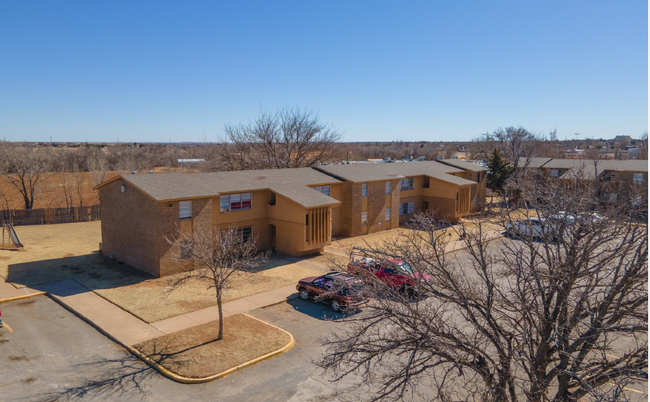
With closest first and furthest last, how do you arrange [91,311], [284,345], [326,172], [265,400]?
[265,400] → [284,345] → [91,311] → [326,172]

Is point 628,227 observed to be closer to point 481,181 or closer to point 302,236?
point 302,236

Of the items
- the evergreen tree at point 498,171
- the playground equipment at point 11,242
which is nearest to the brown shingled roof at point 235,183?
the playground equipment at point 11,242

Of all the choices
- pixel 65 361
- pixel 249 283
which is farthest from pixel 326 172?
pixel 65 361

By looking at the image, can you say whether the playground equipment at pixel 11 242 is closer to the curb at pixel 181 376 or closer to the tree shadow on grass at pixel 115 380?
the curb at pixel 181 376

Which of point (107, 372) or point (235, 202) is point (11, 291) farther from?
point (235, 202)

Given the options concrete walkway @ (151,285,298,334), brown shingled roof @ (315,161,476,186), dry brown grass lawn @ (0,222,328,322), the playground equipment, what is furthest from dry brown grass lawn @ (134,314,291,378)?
the playground equipment

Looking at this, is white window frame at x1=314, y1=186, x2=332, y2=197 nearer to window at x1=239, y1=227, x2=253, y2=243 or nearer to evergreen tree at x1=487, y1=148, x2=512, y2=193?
window at x1=239, y1=227, x2=253, y2=243
